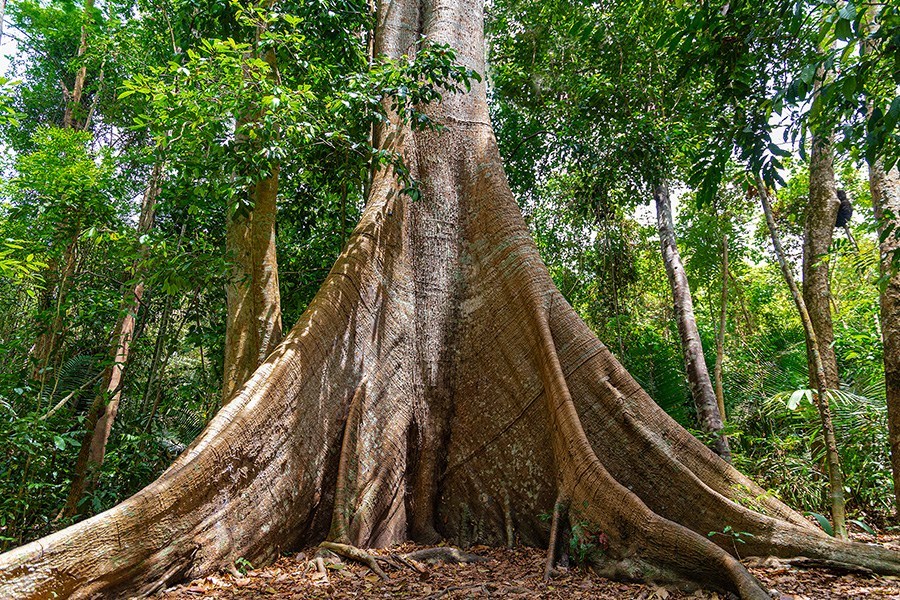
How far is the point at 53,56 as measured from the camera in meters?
A: 11.5

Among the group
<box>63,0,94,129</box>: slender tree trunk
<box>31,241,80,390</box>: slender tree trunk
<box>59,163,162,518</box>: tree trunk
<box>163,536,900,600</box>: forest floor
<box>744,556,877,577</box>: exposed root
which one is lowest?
<box>163,536,900,600</box>: forest floor

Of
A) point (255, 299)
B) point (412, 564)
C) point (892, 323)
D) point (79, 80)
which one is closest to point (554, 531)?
point (412, 564)

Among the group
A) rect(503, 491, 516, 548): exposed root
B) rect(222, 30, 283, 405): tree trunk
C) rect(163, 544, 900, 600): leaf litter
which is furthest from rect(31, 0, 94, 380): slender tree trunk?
rect(503, 491, 516, 548): exposed root

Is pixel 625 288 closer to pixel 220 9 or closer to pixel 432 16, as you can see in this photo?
pixel 432 16

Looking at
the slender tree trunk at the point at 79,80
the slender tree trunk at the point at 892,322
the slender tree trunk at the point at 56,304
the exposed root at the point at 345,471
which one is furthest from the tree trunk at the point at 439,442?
the slender tree trunk at the point at 79,80

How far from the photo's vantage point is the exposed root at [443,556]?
355cm

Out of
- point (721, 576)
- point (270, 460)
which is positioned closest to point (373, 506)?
point (270, 460)

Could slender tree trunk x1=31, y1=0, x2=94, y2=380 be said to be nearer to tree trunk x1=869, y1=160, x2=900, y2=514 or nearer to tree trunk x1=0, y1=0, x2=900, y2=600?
tree trunk x1=0, y1=0, x2=900, y2=600

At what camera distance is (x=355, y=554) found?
132 inches

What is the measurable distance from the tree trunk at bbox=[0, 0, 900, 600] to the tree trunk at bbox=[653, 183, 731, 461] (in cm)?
284

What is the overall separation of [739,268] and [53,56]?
16813mm

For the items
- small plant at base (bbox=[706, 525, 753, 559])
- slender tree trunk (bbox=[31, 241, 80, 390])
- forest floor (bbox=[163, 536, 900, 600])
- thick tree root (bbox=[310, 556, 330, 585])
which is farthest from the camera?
slender tree trunk (bbox=[31, 241, 80, 390])

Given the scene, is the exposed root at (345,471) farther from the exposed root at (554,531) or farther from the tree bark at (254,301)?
the exposed root at (554,531)

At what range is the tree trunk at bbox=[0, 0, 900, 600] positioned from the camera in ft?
9.61
